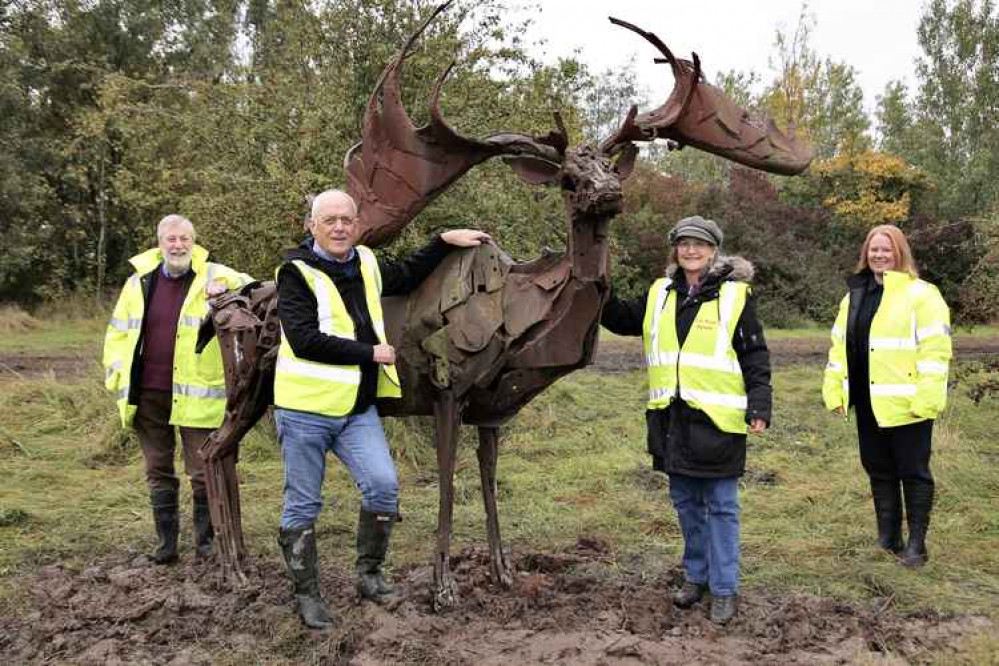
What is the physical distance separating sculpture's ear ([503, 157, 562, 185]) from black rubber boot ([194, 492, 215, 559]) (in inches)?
119

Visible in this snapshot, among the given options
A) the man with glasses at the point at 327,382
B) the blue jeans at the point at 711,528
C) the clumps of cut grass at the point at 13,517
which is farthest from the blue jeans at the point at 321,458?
the clumps of cut grass at the point at 13,517

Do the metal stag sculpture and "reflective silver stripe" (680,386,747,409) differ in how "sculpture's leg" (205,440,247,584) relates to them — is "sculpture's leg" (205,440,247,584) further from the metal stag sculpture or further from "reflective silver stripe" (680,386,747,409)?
"reflective silver stripe" (680,386,747,409)

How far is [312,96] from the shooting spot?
8.97 meters

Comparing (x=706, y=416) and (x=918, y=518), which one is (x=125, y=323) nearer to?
(x=706, y=416)

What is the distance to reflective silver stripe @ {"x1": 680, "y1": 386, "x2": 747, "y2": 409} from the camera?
15.1 feet

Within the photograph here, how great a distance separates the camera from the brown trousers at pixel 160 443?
5719 millimetres

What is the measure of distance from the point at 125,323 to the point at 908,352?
4.91 metres

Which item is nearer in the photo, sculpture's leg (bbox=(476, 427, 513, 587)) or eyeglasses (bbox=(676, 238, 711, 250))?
eyeglasses (bbox=(676, 238, 711, 250))

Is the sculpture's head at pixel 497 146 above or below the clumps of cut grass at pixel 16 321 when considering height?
above

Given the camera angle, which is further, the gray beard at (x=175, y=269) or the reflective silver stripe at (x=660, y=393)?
the gray beard at (x=175, y=269)

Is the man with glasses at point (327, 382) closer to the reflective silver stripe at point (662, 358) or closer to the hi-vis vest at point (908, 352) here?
the reflective silver stripe at point (662, 358)

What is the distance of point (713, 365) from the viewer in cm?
463

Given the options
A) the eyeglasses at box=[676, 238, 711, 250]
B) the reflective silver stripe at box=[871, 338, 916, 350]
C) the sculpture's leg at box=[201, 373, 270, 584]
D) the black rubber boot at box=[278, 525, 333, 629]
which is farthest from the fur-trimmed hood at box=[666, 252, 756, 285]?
the sculpture's leg at box=[201, 373, 270, 584]

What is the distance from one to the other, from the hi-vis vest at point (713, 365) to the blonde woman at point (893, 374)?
1426mm
